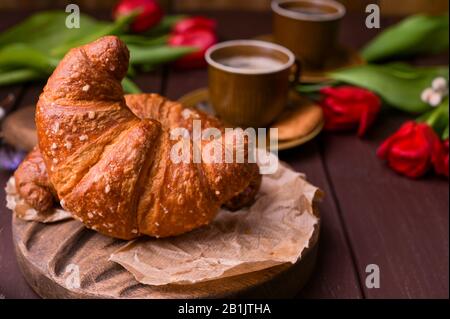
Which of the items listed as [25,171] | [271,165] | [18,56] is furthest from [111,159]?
[18,56]

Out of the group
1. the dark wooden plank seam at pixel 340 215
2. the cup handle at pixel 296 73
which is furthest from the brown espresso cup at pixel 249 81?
the dark wooden plank seam at pixel 340 215

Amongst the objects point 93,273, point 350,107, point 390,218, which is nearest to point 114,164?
point 93,273

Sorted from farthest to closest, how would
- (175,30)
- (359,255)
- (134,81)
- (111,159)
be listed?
(175,30), (134,81), (359,255), (111,159)

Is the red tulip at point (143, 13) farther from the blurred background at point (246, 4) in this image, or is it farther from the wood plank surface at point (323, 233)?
the blurred background at point (246, 4)

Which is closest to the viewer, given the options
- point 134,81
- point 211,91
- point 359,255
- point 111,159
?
point 111,159

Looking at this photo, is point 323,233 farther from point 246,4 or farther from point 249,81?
point 246,4
